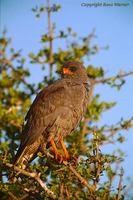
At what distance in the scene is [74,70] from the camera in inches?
336

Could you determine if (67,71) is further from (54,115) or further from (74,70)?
(54,115)

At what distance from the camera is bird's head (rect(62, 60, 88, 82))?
8.47 meters

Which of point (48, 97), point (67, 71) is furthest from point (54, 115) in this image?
point (67, 71)

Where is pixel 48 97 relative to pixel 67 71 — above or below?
below

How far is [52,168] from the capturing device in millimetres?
6273

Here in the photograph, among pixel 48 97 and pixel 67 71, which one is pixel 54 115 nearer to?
pixel 48 97

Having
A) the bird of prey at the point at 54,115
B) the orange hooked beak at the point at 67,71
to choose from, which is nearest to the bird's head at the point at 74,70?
the orange hooked beak at the point at 67,71

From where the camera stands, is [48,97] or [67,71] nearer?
[48,97]

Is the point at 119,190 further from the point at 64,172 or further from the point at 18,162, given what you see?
the point at 18,162

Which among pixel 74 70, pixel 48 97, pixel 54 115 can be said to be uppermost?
pixel 74 70

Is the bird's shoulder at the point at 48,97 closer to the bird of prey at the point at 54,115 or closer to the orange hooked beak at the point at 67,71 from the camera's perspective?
the bird of prey at the point at 54,115

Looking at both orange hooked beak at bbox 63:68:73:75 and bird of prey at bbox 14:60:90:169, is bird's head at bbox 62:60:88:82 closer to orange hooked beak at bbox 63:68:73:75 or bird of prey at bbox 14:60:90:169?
orange hooked beak at bbox 63:68:73:75

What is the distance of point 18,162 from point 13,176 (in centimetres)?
77

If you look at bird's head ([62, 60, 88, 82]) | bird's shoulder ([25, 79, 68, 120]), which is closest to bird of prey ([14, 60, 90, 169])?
bird's shoulder ([25, 79, 68, 120])
